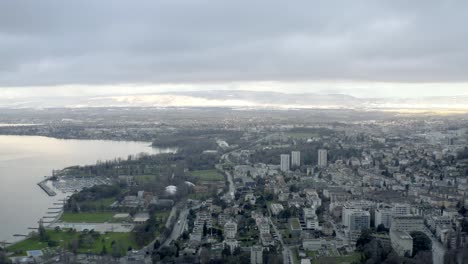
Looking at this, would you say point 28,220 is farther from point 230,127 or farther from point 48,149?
point 230,127

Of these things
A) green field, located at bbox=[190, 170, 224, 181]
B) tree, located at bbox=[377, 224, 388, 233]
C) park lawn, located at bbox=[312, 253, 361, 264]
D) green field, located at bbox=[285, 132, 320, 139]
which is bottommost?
park lawn, located at bbox=[312, 253, 361, 264]

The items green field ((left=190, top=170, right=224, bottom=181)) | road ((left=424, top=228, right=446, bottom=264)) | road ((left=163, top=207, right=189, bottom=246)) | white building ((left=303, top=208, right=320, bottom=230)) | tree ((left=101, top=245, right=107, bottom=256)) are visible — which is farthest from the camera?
green field ((left=190, top=170, right=224, bottom=181))

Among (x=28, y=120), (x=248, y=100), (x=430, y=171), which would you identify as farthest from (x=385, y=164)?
(x=248, y=100)

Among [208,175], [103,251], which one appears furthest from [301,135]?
[103,251]

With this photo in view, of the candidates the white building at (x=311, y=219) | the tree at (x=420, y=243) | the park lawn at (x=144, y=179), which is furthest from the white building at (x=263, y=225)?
the park lawn at (x=144, y=179)

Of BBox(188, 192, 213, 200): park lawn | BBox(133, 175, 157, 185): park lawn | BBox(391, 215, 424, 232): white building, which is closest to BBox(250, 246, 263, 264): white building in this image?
BBox(391, 215, 424, 232): white building

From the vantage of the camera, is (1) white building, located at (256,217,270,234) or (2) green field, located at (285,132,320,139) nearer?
(1) white building, located at (256,217,270,234)

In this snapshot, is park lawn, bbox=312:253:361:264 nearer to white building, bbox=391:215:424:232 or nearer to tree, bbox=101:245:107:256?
white building, bbox=391:215:424:232

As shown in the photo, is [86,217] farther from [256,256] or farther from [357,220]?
[357,220]
